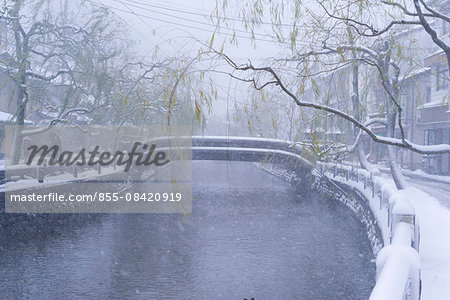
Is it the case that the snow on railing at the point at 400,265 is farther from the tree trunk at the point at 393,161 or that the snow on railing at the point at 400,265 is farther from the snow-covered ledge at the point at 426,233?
the tree trunk at the point at 393,161

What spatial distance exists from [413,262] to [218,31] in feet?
7.10

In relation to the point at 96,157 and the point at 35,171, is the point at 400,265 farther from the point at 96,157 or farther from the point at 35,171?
the point at 96,157

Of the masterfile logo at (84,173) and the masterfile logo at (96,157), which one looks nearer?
the masterfile logo at (84,173)

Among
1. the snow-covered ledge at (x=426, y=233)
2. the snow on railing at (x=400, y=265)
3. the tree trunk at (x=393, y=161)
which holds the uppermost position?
the tree trunk at (x=393, y=161)

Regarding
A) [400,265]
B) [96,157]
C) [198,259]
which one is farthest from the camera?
[96,157]

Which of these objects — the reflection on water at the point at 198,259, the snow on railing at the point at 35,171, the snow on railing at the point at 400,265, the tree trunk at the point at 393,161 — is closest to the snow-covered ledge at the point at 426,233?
the snow on railing at the point at 400,265

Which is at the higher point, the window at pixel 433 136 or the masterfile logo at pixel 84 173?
the window at pixel 433 136

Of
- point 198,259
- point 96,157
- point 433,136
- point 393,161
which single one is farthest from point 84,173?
point 433,136

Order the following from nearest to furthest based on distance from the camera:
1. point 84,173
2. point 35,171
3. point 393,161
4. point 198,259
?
point 393,161 → point 198,259 → point 35,171 → point 84,173

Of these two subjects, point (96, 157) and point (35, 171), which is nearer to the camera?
point (35, 171)

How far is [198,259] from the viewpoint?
8242 millimetres

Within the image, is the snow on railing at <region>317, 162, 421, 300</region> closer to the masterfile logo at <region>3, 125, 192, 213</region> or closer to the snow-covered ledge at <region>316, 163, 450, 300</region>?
the snow-covered ledge at <region>316, 163, 450, 300</region>

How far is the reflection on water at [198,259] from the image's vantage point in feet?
21.5

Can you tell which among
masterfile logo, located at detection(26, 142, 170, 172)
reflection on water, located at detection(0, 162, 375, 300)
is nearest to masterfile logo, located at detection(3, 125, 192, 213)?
masterfile logo, located at detection(26, 142, 170, 172)
